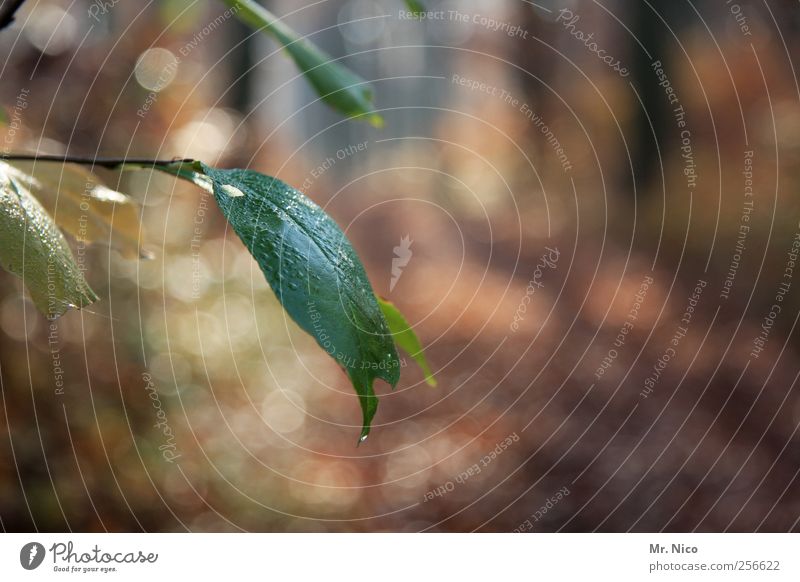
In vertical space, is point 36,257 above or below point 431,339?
above

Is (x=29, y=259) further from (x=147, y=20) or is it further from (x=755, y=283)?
(x=755, y=283)

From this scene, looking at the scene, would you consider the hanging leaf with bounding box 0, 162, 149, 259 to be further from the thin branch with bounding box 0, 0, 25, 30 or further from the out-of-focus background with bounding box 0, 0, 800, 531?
the out-of-focus background with bounding box 0, 0, 800, 531

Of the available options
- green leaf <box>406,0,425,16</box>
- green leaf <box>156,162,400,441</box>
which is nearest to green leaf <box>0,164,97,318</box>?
green leaf <box>156,162,400,441</box>

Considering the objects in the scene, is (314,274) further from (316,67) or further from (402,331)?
(316,67)

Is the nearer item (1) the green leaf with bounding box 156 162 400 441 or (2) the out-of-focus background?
(1) the green leaf with bounding box 156 162 400 441

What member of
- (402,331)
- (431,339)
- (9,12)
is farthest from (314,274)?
(431,339)

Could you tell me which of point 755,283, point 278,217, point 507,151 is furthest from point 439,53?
point 278,217

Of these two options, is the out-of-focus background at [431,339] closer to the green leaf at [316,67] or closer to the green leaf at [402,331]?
the green leaf at [316,67]
